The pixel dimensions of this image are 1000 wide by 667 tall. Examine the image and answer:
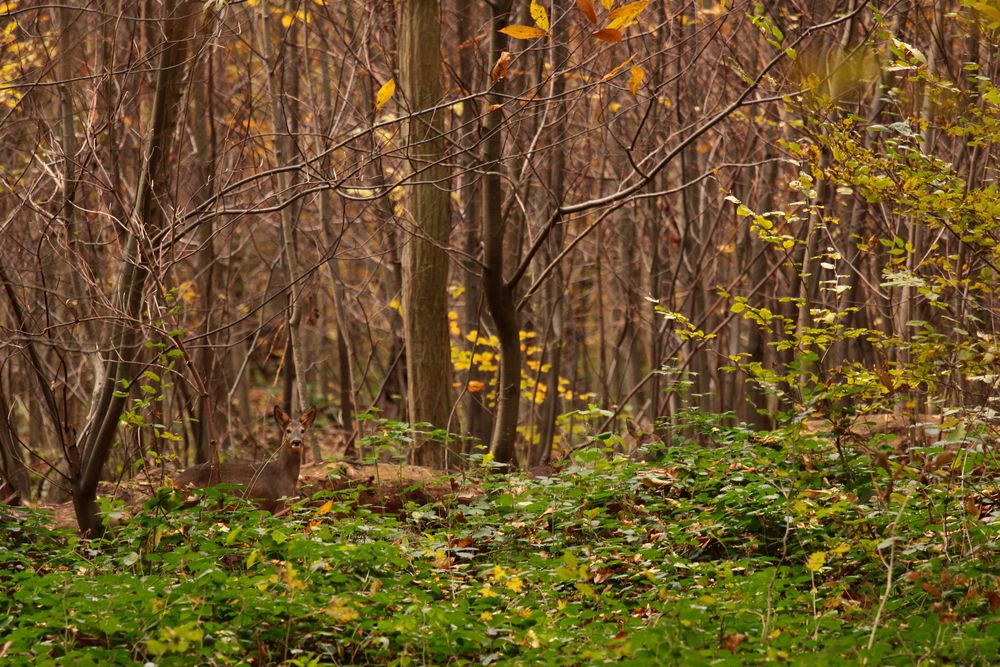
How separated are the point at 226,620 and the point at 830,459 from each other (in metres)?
3.57

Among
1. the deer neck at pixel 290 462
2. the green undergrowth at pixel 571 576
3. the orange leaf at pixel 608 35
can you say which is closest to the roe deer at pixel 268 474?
the deer neck at pixel 290 462

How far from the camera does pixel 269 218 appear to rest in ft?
45.6

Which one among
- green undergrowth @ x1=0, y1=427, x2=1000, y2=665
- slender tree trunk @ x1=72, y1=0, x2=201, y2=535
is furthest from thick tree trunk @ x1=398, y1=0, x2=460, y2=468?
slender tree trunk @ x1=72, y1=0, x2=201, y2=535

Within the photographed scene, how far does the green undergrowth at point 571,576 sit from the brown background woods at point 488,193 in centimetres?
59

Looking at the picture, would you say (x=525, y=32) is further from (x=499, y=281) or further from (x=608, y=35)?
(x=499, y=281)

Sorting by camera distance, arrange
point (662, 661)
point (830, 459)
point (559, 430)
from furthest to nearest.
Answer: point (559, 430) < point (830, 459) < point (662, 661)

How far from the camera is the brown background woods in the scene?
6.00 metres

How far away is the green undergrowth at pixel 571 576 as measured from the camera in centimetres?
415

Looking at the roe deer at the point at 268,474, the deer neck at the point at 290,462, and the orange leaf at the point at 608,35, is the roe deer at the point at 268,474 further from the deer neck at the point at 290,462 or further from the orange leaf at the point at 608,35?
the orange leaf at the point at 608,35

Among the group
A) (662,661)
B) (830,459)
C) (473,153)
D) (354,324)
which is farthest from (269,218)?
(662,661)

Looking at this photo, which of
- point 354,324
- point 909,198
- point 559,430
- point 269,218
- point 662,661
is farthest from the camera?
point 354,324

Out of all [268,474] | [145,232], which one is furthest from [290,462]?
[145,232]

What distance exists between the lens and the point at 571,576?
4355 millimetres

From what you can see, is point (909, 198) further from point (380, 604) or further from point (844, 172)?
point (380, 604)
